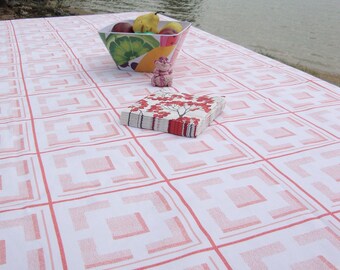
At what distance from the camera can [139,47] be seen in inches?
69.6

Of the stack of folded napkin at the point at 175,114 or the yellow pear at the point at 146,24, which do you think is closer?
the stack of folded napkin at the point at 175,114

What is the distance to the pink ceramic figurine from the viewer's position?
1.68 metres

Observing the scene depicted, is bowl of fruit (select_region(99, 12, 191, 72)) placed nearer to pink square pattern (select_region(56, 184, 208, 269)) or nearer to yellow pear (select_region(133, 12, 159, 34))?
yellow pear (select_region(133, 12, 159, 34))

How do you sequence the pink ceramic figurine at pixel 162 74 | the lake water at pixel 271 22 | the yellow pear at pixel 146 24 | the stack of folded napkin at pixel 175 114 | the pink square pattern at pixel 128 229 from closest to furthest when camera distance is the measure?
the pink square pattern at pixel 128 229, the stack of folded napkin at pixel 175 114, the pink ceramic figurine at pixel 162 74, the yellow pear at pixel 146 24, the lake water at pixel 271 22

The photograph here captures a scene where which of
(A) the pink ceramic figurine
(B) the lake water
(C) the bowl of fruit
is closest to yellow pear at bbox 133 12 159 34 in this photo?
(C) the bowl of fruit

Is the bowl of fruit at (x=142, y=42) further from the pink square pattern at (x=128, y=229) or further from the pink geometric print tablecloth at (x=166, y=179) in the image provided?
the pink square pattern at (x=128, y=229)

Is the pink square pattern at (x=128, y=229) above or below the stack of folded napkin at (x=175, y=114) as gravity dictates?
below

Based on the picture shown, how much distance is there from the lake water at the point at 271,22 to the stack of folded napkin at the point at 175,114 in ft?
10.3

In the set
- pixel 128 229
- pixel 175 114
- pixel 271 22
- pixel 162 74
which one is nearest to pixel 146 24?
pixel 162 74

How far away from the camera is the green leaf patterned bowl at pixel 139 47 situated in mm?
1731

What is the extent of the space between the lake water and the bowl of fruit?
9.20ft

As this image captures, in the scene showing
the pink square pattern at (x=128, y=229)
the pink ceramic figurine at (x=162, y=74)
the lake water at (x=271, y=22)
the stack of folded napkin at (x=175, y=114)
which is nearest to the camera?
the pink square pattern at (x=128, y=229)

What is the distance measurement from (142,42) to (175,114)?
1.92 ft

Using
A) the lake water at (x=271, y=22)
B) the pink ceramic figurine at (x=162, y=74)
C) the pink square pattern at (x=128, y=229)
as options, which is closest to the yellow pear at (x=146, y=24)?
the pink ceramic figurine at (x=162, y=74)
